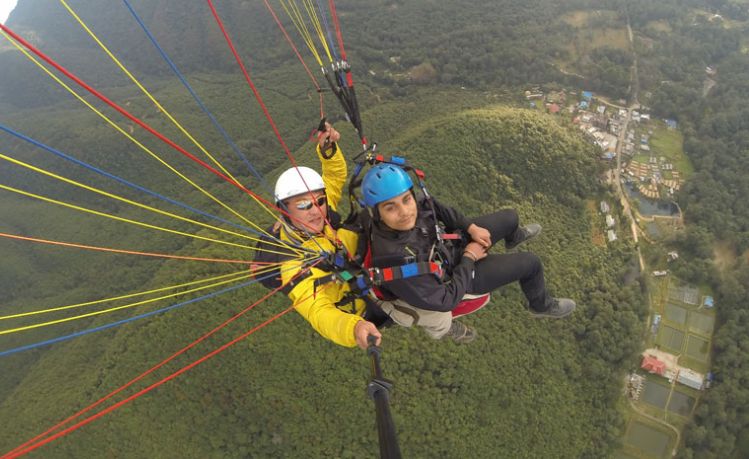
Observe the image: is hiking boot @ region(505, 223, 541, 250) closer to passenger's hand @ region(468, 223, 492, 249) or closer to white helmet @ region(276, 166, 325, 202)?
passenger's hand @ region(468, 223, 492, 249)

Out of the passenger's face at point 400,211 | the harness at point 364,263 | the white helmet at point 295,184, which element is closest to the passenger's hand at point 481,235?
the harness at point 364,263

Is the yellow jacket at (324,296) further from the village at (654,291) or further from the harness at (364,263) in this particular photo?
the village at (654,291)

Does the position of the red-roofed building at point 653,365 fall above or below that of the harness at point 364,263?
below

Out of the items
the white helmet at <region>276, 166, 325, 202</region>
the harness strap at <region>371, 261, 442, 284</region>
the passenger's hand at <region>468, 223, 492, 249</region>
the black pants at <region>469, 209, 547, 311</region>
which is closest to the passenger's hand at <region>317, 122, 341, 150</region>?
the white helmet at <region>276, 166, 325, 202</region>

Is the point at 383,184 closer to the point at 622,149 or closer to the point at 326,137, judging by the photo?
the point at 326,137

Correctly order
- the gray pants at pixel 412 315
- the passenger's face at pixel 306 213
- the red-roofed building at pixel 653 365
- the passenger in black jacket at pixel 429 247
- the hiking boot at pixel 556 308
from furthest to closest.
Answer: the red-roofed building at pixel 653 365
the hiking boot at pixel 556 308
the gray pants at pixel 412 315
the passenger's face at pixel 306 213
the passenger in black jacket at pixel 429 247

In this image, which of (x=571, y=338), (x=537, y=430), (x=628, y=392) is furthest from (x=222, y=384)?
(x=628, y=392)

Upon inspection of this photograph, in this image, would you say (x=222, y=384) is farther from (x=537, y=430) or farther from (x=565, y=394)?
(x=565, y=394)

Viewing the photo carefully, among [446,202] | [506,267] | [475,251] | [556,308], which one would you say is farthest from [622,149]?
[475,251]
